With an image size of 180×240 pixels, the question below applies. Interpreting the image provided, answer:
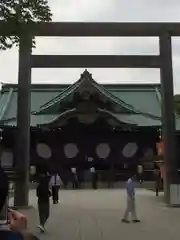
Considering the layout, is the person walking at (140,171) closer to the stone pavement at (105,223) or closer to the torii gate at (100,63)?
the torii gate at (100,63)

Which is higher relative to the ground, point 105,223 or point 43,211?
point 43,211

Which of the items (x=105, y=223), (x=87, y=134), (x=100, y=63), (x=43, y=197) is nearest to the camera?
(x=43, y=197)

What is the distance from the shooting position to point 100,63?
17.8m

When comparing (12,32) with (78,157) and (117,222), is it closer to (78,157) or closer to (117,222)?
(117,222)

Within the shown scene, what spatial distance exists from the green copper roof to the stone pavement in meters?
14.9

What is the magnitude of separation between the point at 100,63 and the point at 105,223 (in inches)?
280

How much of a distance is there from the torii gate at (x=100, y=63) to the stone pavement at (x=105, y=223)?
1.59 meters

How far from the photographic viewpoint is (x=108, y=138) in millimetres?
31938

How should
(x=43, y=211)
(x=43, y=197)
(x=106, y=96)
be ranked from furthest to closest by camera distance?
(x=106, y=96) < (x=43, y=197) < (x=43, y=211)

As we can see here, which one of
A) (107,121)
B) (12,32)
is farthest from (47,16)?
(107,121)

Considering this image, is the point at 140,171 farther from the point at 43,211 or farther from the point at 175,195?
the point at 43,211

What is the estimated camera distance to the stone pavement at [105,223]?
A: 34.2ft

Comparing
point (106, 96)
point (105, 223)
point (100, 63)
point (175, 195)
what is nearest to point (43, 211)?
point (105, 223)

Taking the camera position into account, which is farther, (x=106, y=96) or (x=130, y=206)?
(x=106, y=96)
